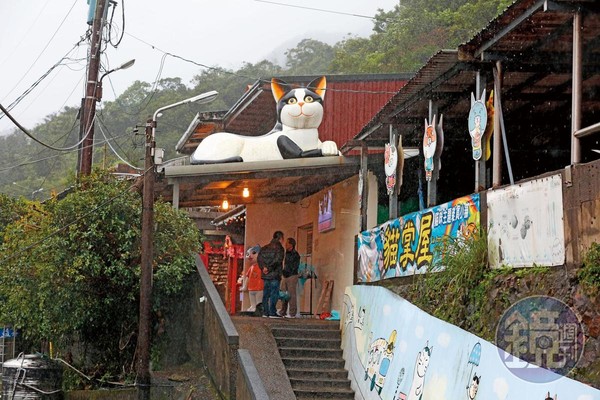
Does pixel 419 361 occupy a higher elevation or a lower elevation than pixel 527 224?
lower

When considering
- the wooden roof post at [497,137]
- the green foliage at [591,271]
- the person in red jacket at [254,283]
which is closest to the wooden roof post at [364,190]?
the person in red jacket at [254,283]

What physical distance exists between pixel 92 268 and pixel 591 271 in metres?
11.2

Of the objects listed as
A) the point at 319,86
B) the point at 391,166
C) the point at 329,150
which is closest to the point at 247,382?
Answer: the point at 391,166

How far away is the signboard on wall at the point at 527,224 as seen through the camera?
28.1 ft

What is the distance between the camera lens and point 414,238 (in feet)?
41.4

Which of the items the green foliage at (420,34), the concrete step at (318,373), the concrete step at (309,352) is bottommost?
the concrete step at (318,373)

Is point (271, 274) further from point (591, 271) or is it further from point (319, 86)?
point (591, 271)

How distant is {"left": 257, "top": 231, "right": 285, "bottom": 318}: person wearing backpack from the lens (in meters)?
18.1

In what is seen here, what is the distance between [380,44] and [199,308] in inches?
1273

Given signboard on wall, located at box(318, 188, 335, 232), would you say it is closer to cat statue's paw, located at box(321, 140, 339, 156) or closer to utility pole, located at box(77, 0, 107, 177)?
cat statue's paw, located at box(321, 140, 339, 156)

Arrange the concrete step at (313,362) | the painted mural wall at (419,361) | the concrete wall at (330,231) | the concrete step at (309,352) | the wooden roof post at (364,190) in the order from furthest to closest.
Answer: the concrete wall at (330,231) → the wooden roof post at (364,190) → the concrete step at (309,352) → the concrete step at (313,362) → the painted mural wall at (419,361)

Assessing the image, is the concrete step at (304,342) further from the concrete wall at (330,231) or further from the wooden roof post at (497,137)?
the wooden roof post at (497,137)

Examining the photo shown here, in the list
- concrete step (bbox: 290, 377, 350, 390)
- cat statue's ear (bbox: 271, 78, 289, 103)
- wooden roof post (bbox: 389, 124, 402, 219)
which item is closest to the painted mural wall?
concrete step (bbox: 290, 377, 350, 390)

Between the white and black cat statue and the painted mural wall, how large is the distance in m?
3.80
